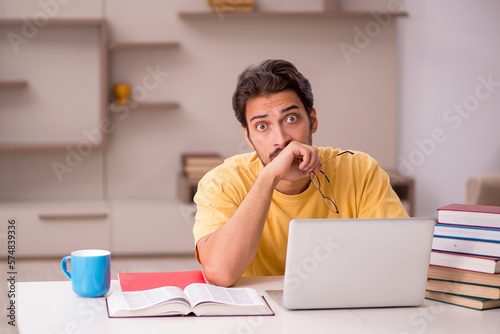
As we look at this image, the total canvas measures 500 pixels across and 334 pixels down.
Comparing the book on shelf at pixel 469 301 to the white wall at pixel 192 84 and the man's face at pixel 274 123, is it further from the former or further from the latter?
the white wall at pixel 192 84

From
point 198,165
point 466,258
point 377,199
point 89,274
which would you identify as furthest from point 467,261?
point 198,165

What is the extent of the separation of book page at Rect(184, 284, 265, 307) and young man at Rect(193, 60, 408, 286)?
1.05 ft

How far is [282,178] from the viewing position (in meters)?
1.79

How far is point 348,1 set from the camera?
15.8 ft

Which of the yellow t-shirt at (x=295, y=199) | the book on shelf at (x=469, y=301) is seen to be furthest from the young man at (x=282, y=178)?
the book on shelf at (x=469, y=301)

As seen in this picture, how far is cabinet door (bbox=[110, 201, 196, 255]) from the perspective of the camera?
172 inches

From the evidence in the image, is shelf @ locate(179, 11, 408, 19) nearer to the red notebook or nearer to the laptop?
the red notebook

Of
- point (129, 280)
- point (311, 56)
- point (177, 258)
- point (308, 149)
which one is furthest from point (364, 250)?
point (311, 56)

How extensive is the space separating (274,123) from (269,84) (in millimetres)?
126

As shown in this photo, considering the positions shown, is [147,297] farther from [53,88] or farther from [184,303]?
[53,88]

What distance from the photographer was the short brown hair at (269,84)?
1921 mm

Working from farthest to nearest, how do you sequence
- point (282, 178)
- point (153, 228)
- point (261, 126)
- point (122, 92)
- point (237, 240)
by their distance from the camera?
1. point (122, 92)
2. point (153, 228)
3. point (261, 126)
4. point (282, 178)
5. point (237, 240)

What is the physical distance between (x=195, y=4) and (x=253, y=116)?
300 cm

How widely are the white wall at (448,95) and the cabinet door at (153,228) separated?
1799 millimetres
